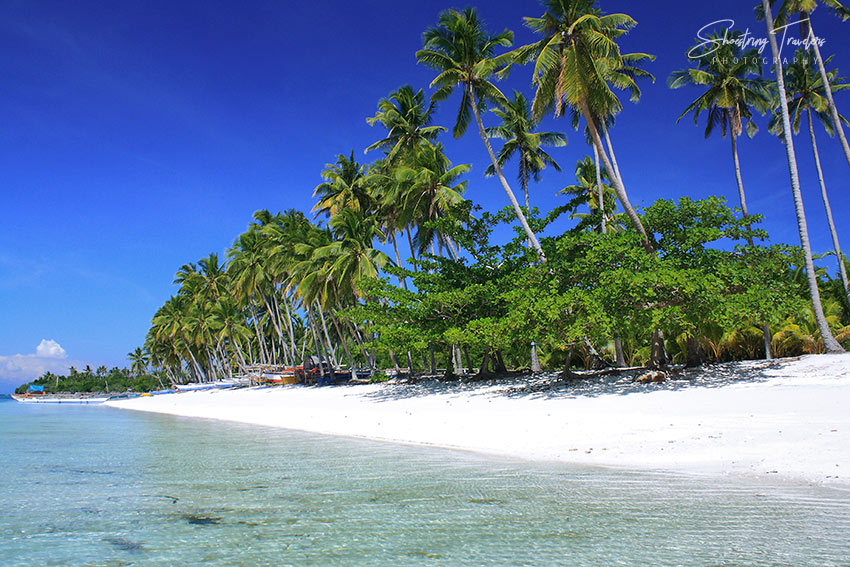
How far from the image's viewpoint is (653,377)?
42.0 ft

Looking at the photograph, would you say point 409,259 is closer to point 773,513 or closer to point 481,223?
point 481,223

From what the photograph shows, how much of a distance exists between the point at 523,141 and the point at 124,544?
2515cm

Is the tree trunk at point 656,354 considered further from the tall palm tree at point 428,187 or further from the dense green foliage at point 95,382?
the dense green foliage at point 95,382

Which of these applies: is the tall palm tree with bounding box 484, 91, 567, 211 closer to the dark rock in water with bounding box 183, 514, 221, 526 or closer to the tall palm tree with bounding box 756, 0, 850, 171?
the tall palm tree with bounding box 756, 0, 850, 171

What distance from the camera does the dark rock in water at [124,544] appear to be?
3317 millimetres

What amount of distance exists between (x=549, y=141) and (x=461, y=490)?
2305 cm

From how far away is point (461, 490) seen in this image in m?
4.99

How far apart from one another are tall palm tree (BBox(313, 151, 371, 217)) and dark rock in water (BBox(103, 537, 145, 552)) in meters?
28.5

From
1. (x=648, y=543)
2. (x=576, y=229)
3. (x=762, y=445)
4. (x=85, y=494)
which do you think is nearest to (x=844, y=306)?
(x=576, y=229)

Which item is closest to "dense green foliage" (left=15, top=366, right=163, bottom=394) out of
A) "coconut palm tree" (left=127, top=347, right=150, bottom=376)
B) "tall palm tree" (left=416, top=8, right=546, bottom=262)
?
"coconut palm tree" (left=127, top=347, right=150, bottom=376)

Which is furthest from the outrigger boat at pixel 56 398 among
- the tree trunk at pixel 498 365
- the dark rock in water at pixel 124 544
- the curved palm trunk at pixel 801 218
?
the curved palm trunk at pixel 801 218

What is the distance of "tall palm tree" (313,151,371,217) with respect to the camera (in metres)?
31.5

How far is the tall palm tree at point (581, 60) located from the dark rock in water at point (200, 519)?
526 inches

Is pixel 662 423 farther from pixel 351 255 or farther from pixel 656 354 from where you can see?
pixel 351 255
